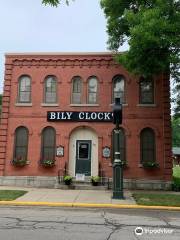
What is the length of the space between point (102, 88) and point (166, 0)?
7023 mm

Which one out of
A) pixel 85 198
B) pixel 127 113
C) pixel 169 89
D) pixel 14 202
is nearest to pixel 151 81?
pixel 169 89

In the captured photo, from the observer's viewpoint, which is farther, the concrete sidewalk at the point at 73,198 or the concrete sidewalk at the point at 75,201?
the concrete sidewalk at the point at 73,198

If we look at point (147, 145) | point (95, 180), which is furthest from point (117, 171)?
point (147, 145)

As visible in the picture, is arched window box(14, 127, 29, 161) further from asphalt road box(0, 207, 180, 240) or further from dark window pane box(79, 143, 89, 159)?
asphalt road box(0, 207, 180, 240)

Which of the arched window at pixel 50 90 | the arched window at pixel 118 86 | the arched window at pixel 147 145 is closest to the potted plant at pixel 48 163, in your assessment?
the arched window at pixel 50 90

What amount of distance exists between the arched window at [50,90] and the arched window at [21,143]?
2293mm

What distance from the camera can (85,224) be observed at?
9625 millimetres

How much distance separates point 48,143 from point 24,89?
3.69 m

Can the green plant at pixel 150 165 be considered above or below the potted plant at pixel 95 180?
above

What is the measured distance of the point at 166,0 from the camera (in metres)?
15.2

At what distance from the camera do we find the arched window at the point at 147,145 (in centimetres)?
2000

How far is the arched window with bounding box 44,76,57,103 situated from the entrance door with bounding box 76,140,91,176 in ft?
9.98

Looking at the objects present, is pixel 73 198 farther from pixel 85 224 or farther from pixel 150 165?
pixel 150 165

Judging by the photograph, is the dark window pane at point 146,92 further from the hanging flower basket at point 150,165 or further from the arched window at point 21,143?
the arched window at point 21,143
